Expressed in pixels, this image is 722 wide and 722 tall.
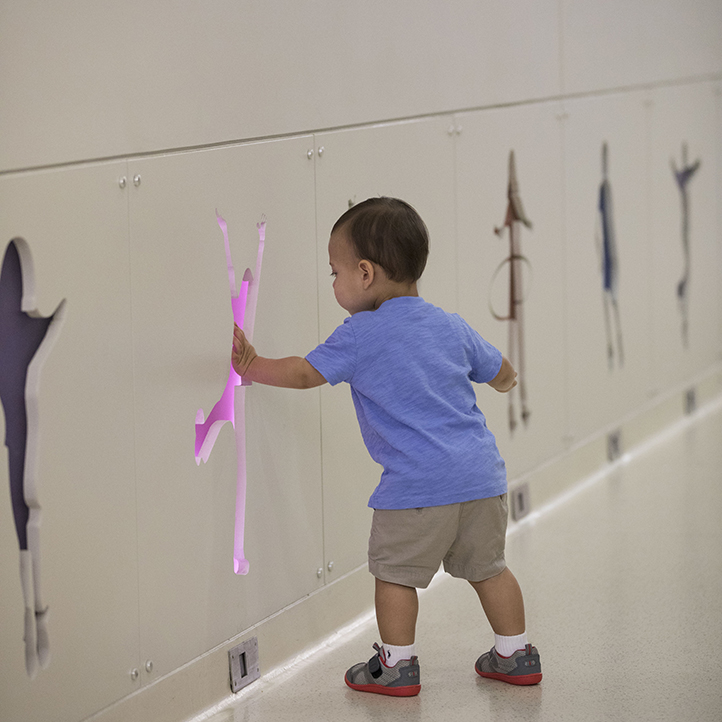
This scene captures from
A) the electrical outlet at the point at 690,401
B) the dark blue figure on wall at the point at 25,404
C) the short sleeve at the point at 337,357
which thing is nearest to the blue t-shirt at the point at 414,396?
the short sleeve at the point at 337,357

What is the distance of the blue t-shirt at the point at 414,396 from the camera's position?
6.82 feet

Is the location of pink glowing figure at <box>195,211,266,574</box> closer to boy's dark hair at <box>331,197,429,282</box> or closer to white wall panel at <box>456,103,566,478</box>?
boy's dark hair at <box>331,197,429,282</box>

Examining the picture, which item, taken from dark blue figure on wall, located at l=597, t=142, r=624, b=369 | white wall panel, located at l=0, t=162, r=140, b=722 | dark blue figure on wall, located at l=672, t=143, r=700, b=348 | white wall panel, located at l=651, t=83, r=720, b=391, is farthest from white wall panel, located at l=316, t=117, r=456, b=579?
dark blue figure on wall, located at l=672, t=143, r=700, b=348

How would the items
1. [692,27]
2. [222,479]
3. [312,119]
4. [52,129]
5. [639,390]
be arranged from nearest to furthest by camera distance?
[52,129]
[222,479]
[312,119]
[639,390]
[692,27]

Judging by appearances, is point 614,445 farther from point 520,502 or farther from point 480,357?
point 480,357

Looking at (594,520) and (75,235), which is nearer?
(75,235)

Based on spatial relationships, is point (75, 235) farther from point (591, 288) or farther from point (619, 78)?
point (619, 78)

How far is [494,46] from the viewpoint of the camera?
10.1 ft

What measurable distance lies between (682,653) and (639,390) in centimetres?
188

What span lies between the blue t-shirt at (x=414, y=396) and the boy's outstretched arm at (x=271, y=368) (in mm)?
28

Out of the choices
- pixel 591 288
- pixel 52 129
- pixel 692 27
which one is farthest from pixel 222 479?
pixel 692 27

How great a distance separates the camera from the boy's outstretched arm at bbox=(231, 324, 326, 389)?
6.79 feet

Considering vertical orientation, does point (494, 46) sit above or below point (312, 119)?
above

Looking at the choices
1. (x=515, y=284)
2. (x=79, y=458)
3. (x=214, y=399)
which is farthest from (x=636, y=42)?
(x=79, y=458)
